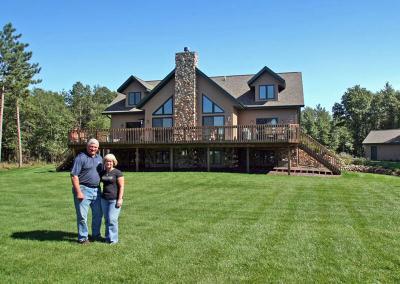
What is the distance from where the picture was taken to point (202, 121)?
26453mm

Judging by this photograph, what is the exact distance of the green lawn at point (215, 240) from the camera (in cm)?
550

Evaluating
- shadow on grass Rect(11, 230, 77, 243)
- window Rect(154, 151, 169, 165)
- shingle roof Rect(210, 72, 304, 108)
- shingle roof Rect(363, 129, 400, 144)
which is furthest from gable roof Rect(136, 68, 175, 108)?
shingle roof Rect(363, 129, 400, 144)

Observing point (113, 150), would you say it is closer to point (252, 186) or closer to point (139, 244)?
point (252, 186)

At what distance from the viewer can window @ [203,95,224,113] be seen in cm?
2619

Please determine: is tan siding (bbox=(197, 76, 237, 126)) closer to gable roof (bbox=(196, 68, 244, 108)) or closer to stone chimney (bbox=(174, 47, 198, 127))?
gable roof (bbox=(196, 68, 244, 108))

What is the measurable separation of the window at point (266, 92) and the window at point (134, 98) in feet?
28.9

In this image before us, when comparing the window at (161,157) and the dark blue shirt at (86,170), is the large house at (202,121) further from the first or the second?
the dark blue shirt at (86,170)

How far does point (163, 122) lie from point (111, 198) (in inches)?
799

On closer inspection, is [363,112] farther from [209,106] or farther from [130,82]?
[130,82]

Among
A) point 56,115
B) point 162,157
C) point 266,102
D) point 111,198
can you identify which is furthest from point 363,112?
point 111,198

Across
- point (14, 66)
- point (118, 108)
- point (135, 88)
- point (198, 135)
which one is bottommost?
point (198, 135)

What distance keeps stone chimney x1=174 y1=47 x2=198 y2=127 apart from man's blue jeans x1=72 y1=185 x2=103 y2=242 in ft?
Answer: 62.0

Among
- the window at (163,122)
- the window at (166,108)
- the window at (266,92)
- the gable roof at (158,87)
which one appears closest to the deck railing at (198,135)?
the window at (163,122)

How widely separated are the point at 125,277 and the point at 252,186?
429 inches
